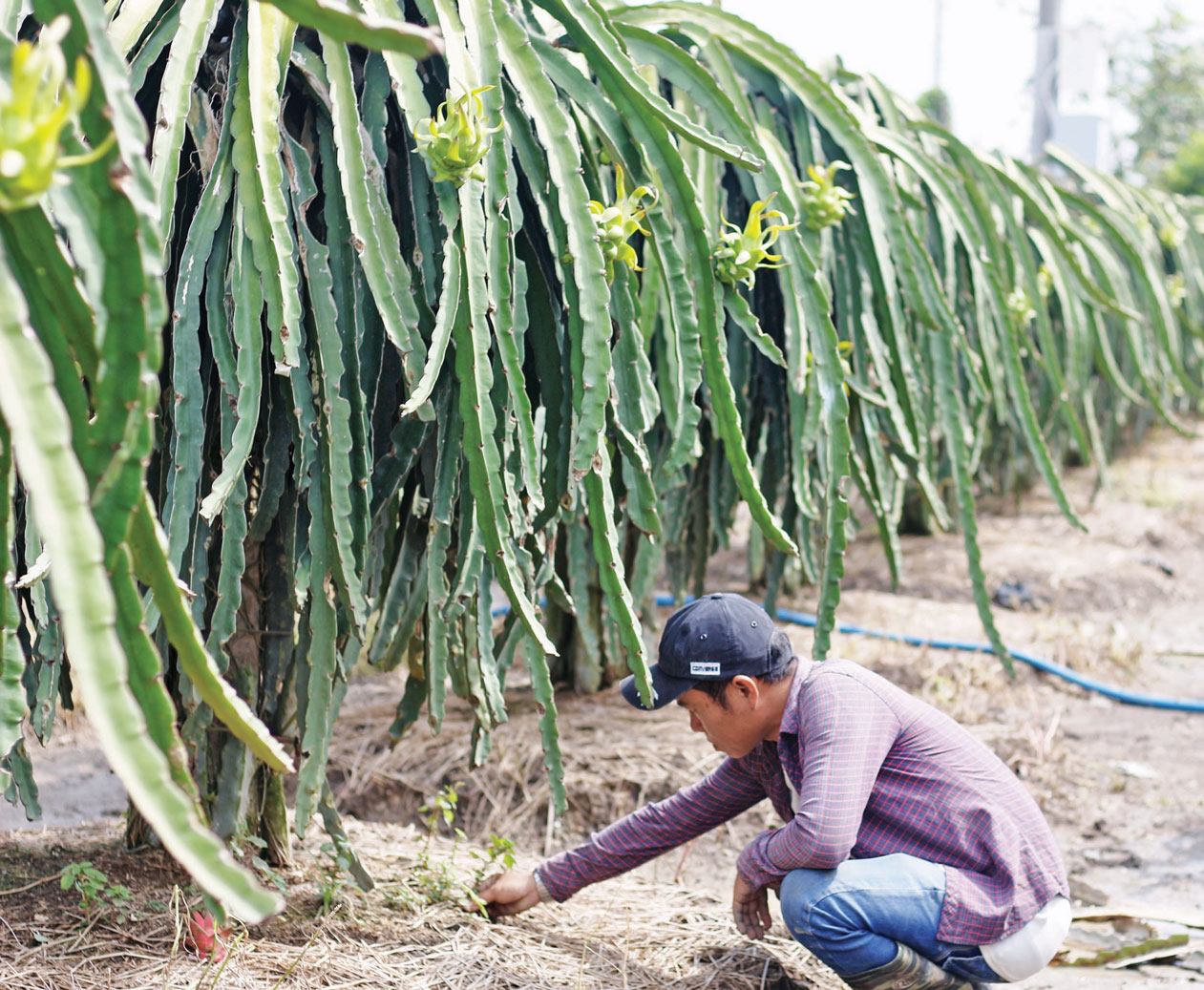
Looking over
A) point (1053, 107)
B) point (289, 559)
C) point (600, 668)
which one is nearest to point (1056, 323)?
point (600, 668)

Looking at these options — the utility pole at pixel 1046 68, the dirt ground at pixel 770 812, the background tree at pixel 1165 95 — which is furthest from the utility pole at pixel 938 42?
the dirt ground at pixel 770 812

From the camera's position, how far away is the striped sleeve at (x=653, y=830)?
2398 mm

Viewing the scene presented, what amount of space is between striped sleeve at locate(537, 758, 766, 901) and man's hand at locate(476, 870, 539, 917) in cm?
3

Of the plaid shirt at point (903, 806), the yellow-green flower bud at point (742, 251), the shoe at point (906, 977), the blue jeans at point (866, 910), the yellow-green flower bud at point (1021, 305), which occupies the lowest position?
the shoe at point (906, 977)

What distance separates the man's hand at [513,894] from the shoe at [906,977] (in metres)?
0.65

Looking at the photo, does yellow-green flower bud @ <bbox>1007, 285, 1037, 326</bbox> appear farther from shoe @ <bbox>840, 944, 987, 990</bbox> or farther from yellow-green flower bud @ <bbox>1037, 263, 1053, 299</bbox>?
shoe @ <bbox>840, 944, 987, 990</bbox>

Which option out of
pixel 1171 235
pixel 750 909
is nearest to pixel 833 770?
pixel 750 909

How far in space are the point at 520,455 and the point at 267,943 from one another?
1028 millimetres

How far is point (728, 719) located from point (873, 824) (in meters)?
0.34

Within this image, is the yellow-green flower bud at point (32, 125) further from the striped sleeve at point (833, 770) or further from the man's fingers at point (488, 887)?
the man's fingers at point (488, 887)

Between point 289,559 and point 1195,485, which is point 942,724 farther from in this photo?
point 1195,485

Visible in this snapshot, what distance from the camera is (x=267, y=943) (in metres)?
2.22

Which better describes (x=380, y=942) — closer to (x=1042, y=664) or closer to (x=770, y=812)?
(x=770, y=812)

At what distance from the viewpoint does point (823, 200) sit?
9.52ft
